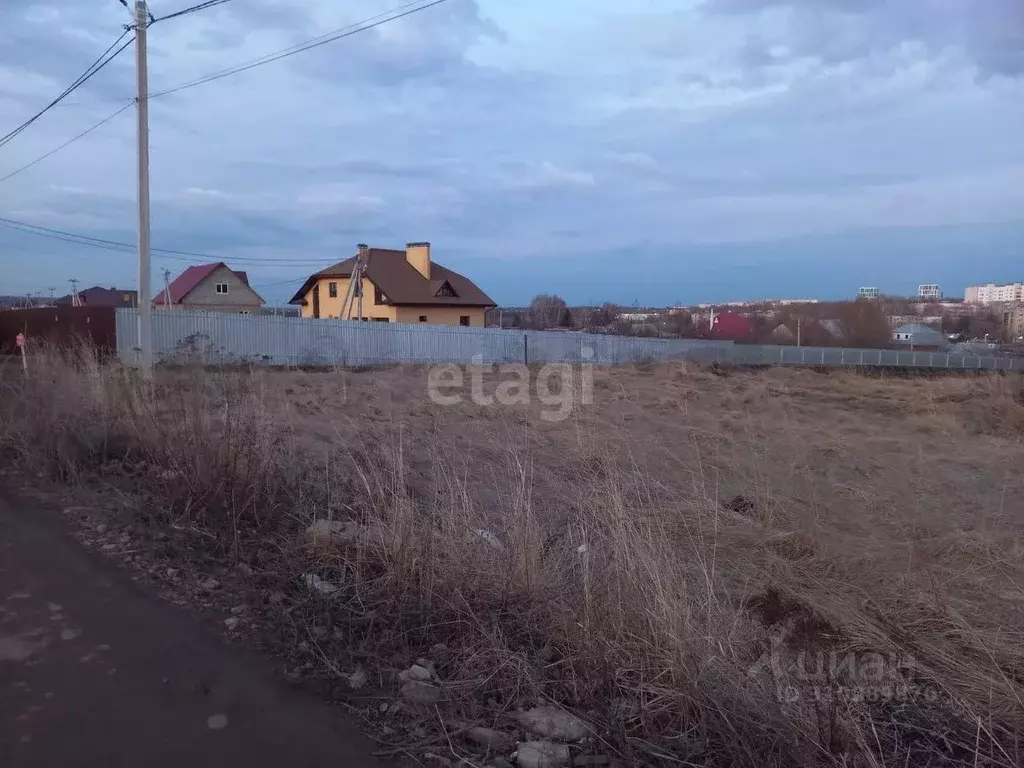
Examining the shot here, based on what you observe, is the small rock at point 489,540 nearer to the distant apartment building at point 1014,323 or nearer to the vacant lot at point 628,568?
the vacant lot at point 628,568

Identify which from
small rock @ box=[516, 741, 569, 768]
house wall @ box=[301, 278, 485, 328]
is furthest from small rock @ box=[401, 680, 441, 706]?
house wall @ box=[301, 278, 485, 328]

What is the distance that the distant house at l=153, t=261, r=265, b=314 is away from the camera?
52656 millimetres

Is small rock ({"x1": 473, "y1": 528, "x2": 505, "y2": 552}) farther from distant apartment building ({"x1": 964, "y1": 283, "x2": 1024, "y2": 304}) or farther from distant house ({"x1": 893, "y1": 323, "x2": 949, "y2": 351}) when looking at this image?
distant apartment building ({"x1": 964, "y1": 283, "x2": 1024, "y2": 304})

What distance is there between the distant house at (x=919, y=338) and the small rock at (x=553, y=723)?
51.8 meters

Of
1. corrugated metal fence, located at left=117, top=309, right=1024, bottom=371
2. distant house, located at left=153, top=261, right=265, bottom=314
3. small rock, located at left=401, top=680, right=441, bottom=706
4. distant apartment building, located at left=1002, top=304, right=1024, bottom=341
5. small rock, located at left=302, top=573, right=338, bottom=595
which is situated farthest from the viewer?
distant apartment building, located at left=1002, top=304, right=1024, bottom=341

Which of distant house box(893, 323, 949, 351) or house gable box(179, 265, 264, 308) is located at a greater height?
house gable box(179, 265, 264, 308)

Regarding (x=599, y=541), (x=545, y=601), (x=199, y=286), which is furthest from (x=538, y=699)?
(x=199, y=286)

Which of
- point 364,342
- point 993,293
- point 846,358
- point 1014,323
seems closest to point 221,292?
point 364,342

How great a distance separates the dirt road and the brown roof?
3704 cm

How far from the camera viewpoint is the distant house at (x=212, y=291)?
52.7 metres

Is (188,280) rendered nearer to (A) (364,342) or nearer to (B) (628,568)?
(A) (364,342)

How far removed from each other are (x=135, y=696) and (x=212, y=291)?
5492 cm

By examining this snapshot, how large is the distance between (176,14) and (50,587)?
34.3 feet

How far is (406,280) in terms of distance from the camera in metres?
42.6
